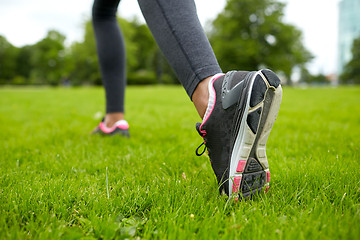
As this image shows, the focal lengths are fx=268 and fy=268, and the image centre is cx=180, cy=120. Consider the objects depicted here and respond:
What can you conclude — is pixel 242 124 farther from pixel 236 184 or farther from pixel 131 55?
pixel 131 55

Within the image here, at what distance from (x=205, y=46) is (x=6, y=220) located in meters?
1.14

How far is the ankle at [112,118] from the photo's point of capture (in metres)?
2.64

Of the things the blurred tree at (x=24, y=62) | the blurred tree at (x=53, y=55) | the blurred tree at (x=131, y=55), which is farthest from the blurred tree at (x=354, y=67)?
the blurred tree at (x=24, y=62)

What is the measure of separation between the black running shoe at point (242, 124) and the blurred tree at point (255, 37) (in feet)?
103

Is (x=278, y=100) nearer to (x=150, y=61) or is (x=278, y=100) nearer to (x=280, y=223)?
(x=280, y=223)

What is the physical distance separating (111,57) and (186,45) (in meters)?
1.43

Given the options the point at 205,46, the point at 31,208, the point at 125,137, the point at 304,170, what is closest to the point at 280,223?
the point at 304,170

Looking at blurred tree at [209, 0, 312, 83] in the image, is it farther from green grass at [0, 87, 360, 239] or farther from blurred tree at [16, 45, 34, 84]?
blurred tree at [16, 45, 34, 84]

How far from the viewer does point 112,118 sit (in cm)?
266

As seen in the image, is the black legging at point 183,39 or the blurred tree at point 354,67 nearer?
the black legging at point 183,39

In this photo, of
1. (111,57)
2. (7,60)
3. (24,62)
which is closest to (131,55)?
(24,62)

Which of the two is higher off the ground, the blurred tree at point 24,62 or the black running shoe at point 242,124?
the blurred tree at point 24,62

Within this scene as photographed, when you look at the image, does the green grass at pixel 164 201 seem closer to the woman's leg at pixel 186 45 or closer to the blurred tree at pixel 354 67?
the woman's leg at pixel 186 45

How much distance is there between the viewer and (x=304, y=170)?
1.52 metres
